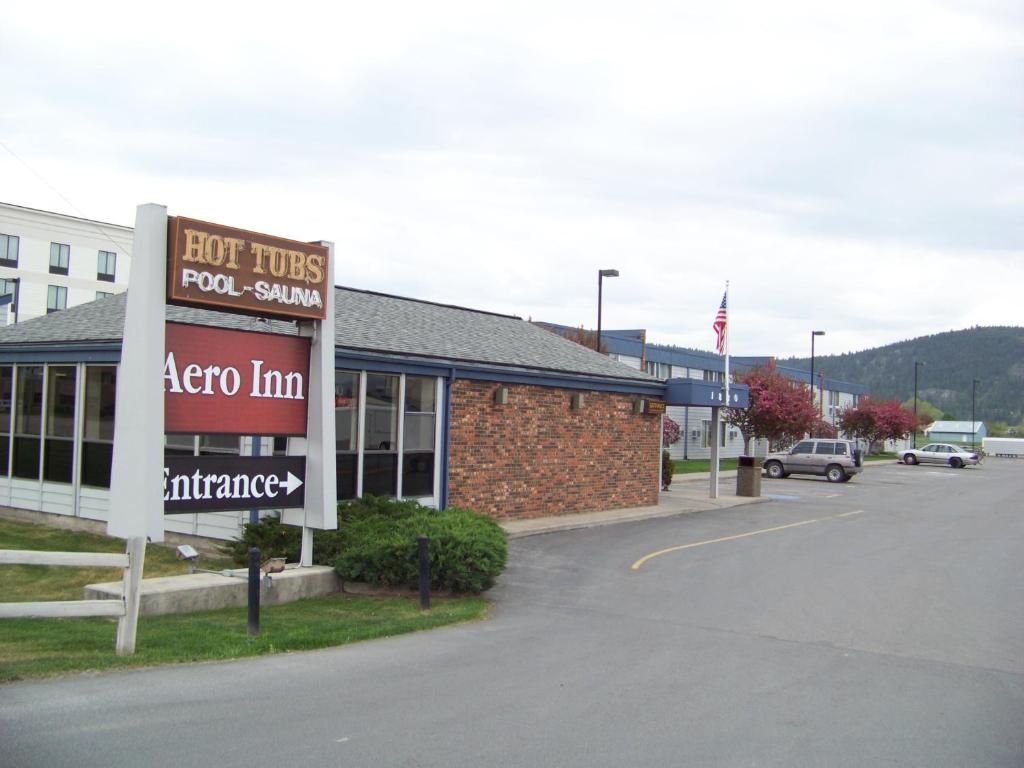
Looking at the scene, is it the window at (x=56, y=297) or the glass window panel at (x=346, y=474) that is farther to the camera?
the window at (x=56, y=297)

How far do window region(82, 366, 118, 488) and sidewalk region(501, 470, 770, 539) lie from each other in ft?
23.4

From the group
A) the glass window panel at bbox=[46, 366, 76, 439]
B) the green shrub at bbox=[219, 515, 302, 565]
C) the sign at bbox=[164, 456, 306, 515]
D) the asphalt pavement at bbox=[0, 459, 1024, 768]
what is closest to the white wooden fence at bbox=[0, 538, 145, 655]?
the asphalt pavement at bbox=[0, 459, 1024, 768]

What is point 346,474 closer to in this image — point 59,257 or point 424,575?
point 424,575

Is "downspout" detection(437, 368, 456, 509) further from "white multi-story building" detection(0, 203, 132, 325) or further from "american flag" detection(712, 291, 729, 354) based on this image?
"white multi-story building" detection(0, 203, 132, 325)

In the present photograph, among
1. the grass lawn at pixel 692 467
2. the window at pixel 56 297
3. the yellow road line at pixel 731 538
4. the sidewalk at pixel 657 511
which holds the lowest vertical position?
the yellow road line at pixel 731 538

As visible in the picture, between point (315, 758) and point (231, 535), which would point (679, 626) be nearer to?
point (315, 758)

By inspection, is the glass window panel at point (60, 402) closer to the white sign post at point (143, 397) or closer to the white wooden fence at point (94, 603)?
the white sign post at point (143, 397)

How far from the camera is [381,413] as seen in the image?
17.0m

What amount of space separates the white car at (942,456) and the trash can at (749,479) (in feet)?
107

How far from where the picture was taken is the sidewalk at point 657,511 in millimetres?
19047

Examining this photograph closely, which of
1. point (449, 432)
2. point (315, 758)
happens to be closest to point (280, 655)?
point (315, 758)

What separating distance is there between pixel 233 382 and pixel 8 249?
203 ft

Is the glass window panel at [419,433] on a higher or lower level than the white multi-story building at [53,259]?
lower

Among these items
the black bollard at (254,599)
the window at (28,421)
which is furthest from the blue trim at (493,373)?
the black bollard at (254,599)
